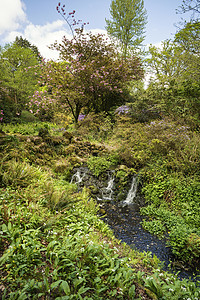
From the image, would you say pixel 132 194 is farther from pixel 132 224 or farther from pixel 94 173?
pixel 94 173

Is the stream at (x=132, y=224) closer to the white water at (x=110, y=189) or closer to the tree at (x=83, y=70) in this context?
the white water at (x=110, y=189)

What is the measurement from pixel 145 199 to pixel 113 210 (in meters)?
1.22

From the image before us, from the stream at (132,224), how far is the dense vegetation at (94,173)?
22 centimetres

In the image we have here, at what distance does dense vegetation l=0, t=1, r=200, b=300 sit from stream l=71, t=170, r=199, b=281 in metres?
0.22

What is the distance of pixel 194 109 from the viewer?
764 centimetres

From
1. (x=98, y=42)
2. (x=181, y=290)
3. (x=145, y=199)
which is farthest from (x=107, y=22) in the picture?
(x=181, y=290)

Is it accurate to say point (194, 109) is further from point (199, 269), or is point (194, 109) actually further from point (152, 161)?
point (199, 269)

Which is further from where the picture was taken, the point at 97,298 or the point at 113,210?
the point at 113,210

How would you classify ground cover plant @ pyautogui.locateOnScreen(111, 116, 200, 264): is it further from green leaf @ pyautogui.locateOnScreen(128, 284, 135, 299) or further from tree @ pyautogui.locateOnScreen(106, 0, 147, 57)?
tree @ pyautogui.locateOnScreen(106, 0, 147, 57)

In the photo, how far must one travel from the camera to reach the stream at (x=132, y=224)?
3178 mm

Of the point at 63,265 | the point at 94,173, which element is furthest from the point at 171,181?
the point at 63,265

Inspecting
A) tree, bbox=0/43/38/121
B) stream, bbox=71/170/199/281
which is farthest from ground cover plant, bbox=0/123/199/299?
tree, bbox=0/43/38/121

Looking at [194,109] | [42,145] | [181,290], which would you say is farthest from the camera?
[194,109]

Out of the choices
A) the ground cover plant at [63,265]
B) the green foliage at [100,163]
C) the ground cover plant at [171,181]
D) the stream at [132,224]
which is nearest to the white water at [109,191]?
the stream at [132,224]
